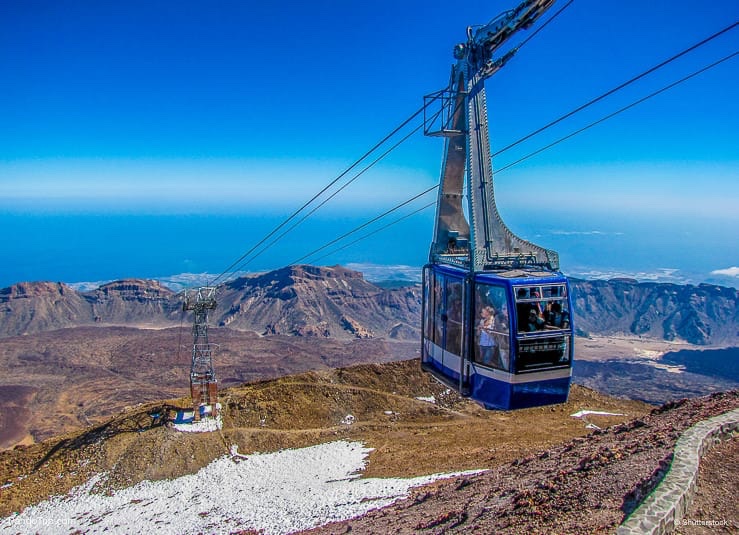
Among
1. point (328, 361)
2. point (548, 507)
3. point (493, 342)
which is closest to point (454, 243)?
point (493, 342)

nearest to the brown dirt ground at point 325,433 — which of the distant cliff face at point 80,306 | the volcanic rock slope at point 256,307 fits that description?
the volcanic rock slope at point 256,307

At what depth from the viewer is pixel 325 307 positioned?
365ft

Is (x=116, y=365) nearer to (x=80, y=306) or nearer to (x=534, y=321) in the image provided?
(x=80, y=306)

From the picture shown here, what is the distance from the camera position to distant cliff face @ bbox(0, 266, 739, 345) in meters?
103

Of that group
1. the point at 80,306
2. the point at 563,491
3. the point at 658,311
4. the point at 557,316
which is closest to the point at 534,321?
the point at 557,316

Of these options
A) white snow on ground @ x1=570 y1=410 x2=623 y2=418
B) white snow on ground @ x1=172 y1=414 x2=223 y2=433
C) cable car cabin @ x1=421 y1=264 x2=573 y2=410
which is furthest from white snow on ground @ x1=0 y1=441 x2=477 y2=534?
white snow on ground @ x1=570 y1=410 x2=623 y2=418

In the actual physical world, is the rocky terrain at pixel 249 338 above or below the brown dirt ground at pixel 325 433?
below

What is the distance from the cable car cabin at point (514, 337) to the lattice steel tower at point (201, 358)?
18341 millimetres

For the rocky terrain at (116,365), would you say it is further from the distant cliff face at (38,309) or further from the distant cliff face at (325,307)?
the distant cliff face at (38,309)

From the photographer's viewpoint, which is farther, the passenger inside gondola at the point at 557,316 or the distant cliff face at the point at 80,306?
the distant cliff face at the point at 80,306

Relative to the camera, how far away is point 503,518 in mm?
9328

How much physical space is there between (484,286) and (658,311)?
133 meters

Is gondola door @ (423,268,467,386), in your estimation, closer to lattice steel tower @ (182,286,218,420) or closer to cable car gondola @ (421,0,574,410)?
cable car gondola @ (421,0,574,410)

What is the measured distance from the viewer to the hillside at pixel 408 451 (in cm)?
988
